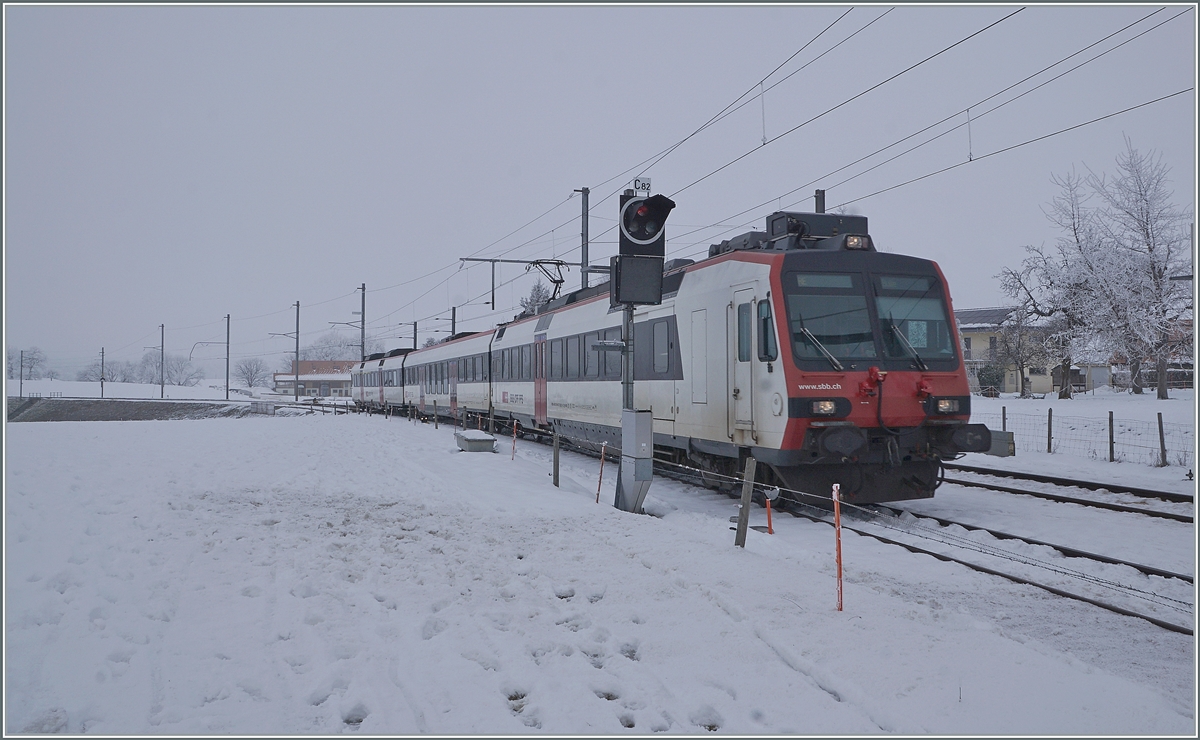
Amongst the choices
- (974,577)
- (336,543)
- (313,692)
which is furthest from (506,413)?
(313,692)

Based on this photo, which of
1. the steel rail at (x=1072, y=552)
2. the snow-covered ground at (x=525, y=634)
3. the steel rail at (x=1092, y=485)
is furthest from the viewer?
the steel rail at (x=1092, y=485)

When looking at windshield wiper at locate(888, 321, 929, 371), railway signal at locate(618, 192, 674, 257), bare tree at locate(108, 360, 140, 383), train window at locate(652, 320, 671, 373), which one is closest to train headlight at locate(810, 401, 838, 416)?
windshield wiper at locate(888, 321, 929, 371)

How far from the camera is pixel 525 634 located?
488 cm

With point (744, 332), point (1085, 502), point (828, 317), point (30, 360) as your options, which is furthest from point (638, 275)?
point (30, 360)

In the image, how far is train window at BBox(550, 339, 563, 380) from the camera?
1702 centimetres

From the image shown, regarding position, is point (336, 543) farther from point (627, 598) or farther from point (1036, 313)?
point (1036, 313)

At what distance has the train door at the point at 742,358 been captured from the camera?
9.31m

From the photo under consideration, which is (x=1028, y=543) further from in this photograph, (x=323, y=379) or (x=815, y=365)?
(x=323, y=379)

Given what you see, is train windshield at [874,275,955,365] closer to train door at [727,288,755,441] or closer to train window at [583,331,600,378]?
train door at [727,288,755,441]

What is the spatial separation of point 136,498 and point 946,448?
9.99 m

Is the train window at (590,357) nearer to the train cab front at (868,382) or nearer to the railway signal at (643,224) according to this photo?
the railway signal at (643,224)

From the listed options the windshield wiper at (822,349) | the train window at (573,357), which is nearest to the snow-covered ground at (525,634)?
the windshield wiper at (822,349)

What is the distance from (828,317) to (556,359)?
919 cm

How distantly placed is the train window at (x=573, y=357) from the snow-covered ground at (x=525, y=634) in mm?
7353
